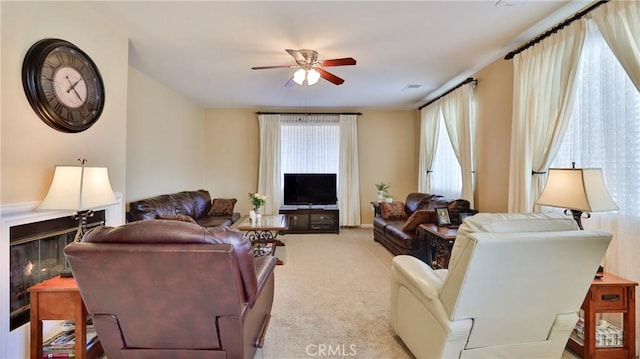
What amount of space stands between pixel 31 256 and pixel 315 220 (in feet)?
14.8

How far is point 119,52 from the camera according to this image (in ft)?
9.61

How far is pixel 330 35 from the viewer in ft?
10.00

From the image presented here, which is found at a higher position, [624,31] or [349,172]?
[624,31]

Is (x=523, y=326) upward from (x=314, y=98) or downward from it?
downward

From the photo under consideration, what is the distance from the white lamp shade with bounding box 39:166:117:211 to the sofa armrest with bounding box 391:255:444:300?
218cm

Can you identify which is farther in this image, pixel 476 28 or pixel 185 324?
pixel 476 28

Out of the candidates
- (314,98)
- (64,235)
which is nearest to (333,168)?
(314,98)

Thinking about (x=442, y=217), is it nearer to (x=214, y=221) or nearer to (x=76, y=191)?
(x=214, y=221)

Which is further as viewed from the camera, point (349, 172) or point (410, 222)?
point (349, 172)

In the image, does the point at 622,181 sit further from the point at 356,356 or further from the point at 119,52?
the point at 119,52

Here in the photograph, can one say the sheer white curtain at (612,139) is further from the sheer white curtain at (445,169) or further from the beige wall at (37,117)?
the beige wall at (37,117)

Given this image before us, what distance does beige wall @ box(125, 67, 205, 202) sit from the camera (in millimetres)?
4062

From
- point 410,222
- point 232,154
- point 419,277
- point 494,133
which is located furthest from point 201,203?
point 494,133

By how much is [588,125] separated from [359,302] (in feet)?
8.47
